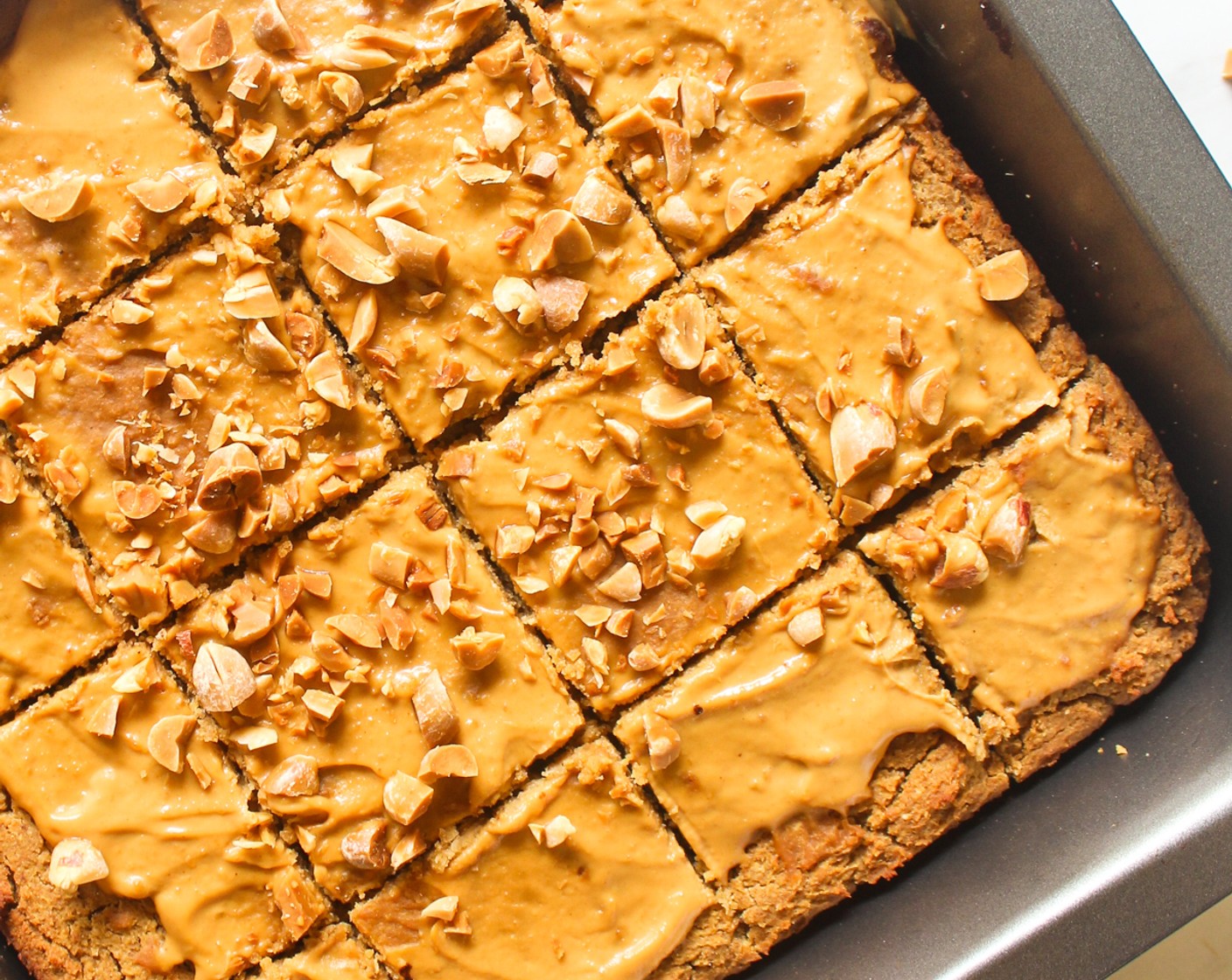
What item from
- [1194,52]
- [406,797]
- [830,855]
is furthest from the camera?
[1194,52]

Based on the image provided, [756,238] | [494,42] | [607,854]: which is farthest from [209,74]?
[607,854]

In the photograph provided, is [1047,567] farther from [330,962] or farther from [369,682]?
[330,962]

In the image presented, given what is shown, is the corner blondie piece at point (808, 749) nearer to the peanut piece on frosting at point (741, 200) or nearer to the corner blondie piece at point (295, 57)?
the peanut piece on frosting at point (741, 200)

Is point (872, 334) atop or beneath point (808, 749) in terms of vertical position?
atop

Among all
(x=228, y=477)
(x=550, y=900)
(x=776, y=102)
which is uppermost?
(x=776, y=102)

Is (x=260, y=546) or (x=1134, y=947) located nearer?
(x=1134, y=947)

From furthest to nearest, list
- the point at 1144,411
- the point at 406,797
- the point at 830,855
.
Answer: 1. the point at 1144,411
2. the point at 830,855
3. the point at 406,797

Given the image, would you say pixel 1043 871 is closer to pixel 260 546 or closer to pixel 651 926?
pixel 651 926

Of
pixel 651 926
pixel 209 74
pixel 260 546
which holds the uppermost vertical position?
pixel 209 74

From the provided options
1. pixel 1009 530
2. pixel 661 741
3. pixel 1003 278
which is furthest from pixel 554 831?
pixel 1003 278
